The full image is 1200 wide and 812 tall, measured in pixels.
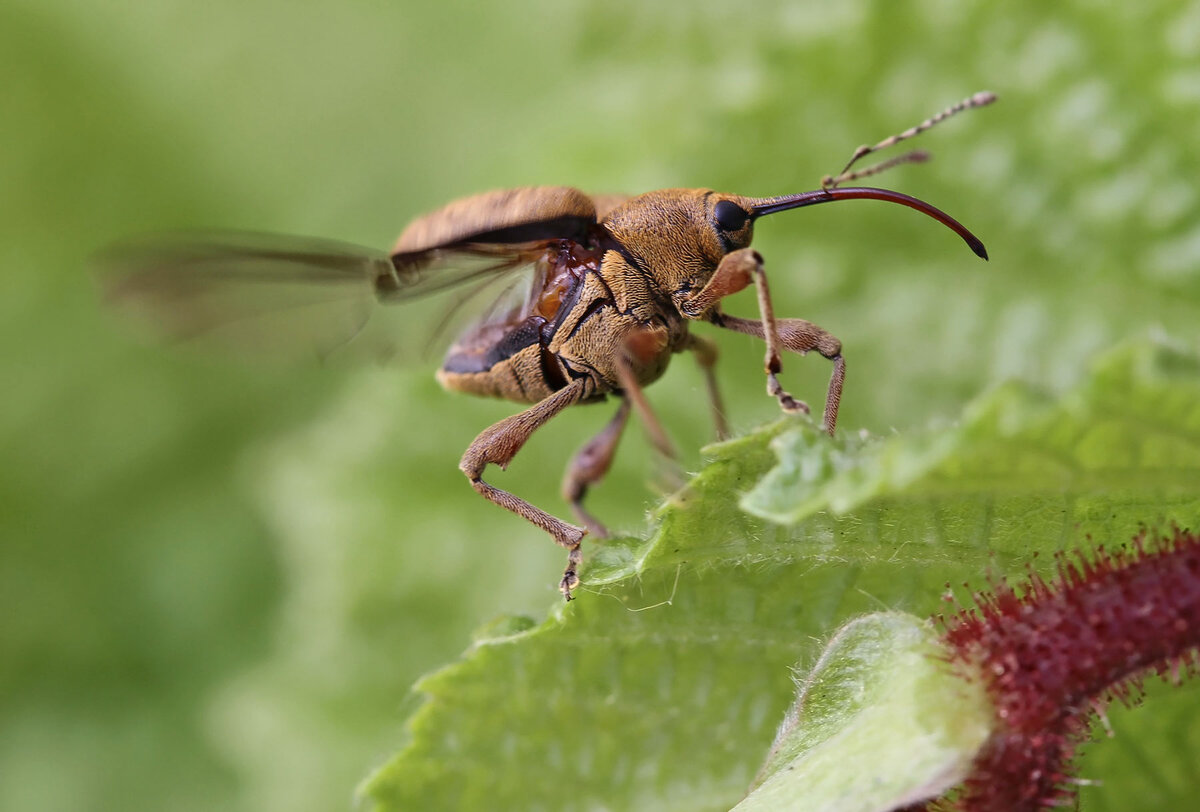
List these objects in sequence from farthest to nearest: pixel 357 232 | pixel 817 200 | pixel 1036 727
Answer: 1. pixel 357 232
2. pixel 817 200
3. pixel 1036 727

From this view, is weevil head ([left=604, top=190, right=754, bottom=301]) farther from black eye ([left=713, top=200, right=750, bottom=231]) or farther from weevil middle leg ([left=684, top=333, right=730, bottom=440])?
weevil middle leg ([left=684, top=333, right=730, bottom=440])

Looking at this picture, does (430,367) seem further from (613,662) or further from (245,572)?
(613,662)

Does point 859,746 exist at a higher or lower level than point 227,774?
lower

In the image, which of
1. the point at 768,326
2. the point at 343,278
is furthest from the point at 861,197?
the point at 343,278

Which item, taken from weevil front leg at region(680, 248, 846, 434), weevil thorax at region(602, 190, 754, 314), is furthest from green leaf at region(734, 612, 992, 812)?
weevil thorax at region(602, 190, 754, 314)

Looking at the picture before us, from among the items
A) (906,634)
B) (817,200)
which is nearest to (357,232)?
(817,200)

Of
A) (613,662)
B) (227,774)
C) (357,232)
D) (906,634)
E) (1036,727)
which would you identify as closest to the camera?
(1036,727)

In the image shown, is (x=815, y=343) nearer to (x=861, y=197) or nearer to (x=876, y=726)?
(x=861, y=197)

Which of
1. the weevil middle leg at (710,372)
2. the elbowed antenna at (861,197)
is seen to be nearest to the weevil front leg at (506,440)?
the weevil middle leg at (710,372)
